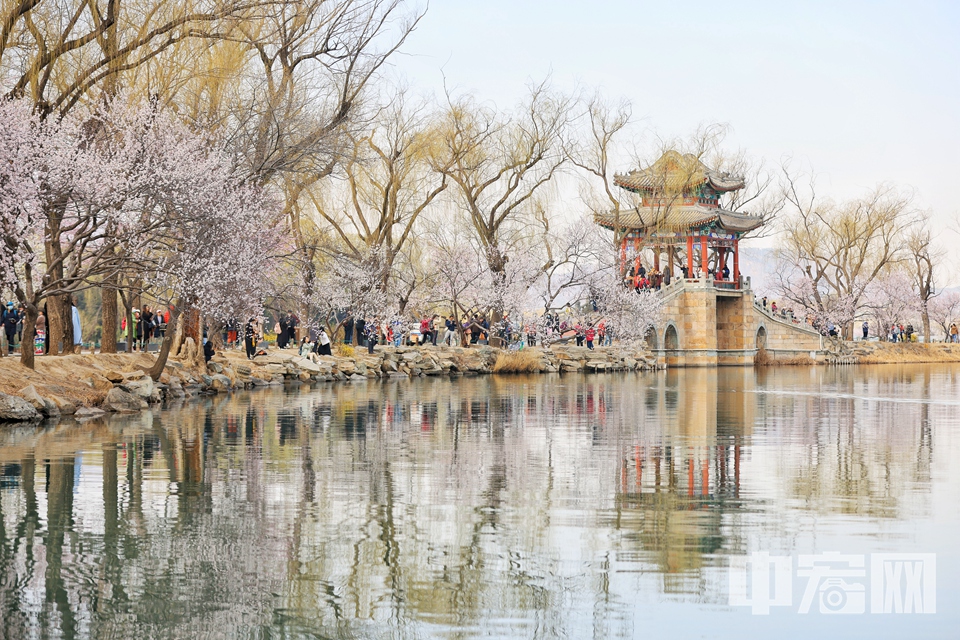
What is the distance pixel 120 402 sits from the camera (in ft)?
69.2

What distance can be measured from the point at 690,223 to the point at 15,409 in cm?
4720

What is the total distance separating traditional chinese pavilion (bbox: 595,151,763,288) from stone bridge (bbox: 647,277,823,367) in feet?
4.50

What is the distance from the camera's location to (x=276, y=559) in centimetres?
772

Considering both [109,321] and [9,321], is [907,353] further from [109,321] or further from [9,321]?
[9,321]

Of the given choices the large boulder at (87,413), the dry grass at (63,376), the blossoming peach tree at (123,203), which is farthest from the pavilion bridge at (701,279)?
the large boulder at (87,413)

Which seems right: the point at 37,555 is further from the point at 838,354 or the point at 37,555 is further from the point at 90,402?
the point at 838,354

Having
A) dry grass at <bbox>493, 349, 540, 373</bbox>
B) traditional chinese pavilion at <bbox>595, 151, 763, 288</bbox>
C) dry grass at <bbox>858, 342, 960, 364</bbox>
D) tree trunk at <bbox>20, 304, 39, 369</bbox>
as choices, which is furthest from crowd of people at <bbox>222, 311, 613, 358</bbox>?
→ dry grass at <bbox>858, 342, 960, 364</bbox>

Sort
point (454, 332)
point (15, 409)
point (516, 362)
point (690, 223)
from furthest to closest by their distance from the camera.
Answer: point (690, 223), point (454, 332), point (516, 362), point (15, 409)

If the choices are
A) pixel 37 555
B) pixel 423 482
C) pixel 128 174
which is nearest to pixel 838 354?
pixel 128 174

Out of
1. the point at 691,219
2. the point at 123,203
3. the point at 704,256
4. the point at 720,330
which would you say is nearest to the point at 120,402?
the point at 123,203

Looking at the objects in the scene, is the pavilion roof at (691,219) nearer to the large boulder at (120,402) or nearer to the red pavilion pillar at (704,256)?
the red pavilion pillar at (704,256)

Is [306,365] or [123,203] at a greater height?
[123,203]

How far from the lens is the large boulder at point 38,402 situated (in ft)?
60.4

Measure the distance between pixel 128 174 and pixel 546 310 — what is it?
28861 millimetres
